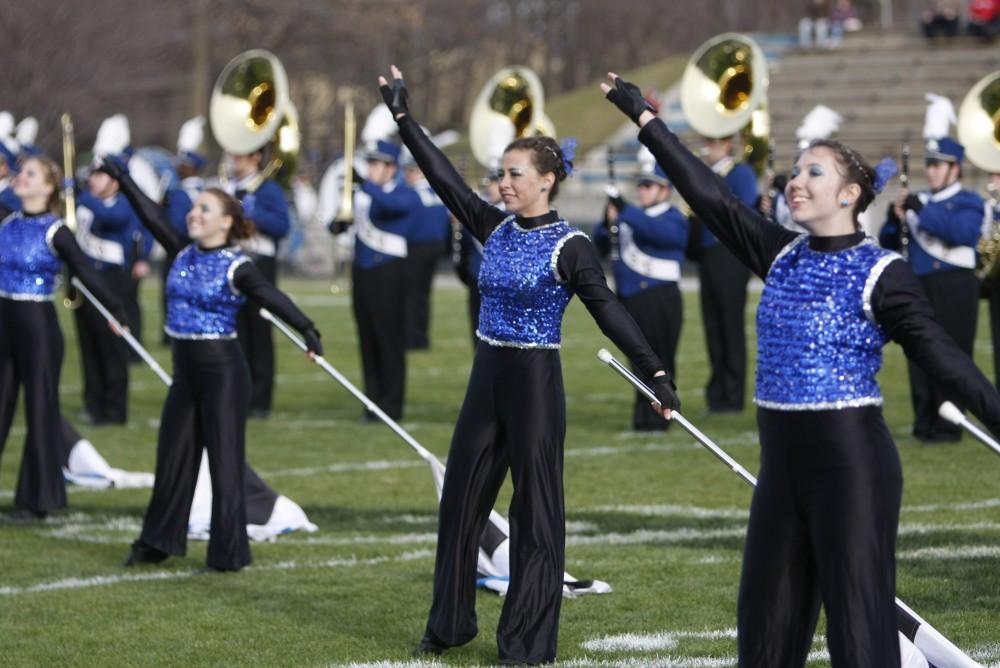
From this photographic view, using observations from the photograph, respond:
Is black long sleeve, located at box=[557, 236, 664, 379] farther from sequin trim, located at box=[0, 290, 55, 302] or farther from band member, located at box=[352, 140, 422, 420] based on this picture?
band member, located at box=[352, 140, 422, 420]

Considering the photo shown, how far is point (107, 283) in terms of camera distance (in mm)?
12539

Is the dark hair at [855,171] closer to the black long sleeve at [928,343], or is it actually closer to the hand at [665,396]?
the black long sleeve at [928,343]

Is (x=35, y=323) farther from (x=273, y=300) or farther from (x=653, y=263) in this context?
(x=653, y=263)

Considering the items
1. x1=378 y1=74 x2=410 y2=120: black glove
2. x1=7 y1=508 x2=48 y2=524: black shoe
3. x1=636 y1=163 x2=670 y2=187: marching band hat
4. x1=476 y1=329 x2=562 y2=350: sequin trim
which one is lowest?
x1=7 y1=508 x2=48 y2=524: black shoe

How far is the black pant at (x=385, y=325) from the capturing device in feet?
38.6

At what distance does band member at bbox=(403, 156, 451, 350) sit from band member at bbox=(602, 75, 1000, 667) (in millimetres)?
11286

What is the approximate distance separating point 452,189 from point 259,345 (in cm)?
641

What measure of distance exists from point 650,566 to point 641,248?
13.3 ft

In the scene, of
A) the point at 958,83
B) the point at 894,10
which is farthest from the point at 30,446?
the point at 894,10

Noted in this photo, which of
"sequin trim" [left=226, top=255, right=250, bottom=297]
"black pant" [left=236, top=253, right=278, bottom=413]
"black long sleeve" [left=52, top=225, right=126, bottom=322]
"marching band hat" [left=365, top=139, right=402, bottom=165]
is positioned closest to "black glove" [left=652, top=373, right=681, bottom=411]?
"sequin trim" [left=226, top=255, right=250, bottom=297]

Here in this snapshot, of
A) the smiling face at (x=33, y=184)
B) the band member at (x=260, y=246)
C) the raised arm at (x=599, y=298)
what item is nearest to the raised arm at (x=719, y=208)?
the raised arm at (x=599, y=298)

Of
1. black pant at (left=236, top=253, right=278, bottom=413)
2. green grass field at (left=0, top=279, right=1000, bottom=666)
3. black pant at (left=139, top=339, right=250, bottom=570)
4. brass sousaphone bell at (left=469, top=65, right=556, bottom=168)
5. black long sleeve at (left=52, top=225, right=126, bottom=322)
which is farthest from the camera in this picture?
brass sousaphone bell at (left=469, top=65, right=556, bottom=168)

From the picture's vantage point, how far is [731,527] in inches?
303

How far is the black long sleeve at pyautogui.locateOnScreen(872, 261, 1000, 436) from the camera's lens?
421cm
